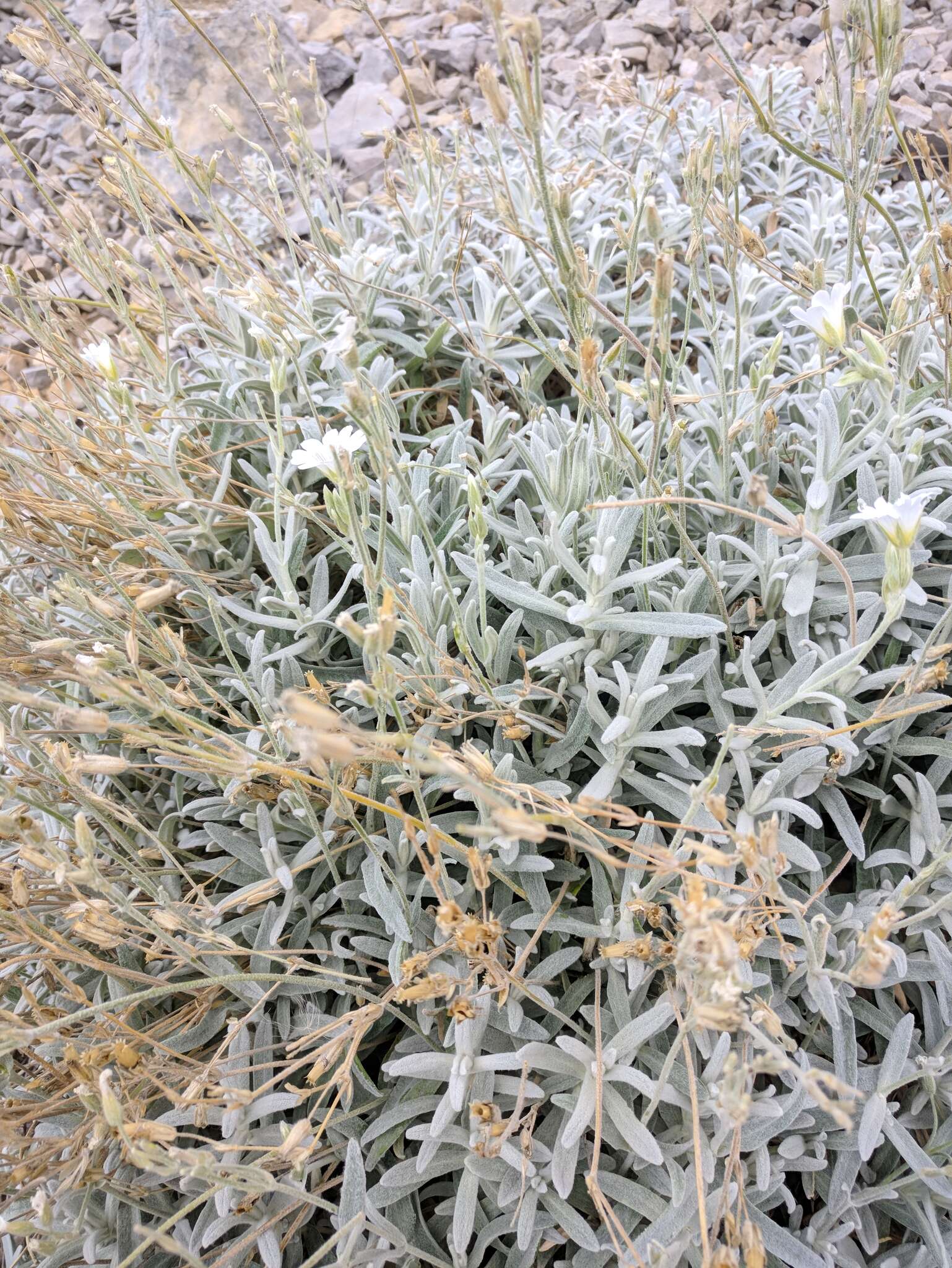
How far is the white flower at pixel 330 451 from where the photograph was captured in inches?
36.6

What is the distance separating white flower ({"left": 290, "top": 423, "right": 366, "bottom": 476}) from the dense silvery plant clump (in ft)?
0.06

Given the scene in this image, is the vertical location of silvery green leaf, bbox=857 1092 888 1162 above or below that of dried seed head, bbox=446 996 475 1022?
below

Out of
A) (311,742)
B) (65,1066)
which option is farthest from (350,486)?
(65,1066)

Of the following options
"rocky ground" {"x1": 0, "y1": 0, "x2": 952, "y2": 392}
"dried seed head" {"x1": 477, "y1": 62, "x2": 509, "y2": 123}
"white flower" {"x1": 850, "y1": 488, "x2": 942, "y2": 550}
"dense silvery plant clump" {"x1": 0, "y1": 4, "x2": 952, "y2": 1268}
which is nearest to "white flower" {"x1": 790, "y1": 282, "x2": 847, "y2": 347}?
"dense silvery plant clump" {"x1": 0, "y1": 4, "x2": 952, "y2": 1268}

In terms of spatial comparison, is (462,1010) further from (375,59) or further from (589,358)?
(375,59)

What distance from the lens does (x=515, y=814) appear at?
644 mm

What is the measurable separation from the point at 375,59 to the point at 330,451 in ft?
12.5

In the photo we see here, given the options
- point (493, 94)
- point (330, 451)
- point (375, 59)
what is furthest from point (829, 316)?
point (375, 59)

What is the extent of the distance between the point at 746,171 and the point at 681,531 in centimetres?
186

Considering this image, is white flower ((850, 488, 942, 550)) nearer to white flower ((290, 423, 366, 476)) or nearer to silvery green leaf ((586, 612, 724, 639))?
silvery green leaf ((586, 612, 724, 639))

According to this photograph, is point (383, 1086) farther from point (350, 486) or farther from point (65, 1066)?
point (350, 486)

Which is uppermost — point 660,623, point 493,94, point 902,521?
point 493,94

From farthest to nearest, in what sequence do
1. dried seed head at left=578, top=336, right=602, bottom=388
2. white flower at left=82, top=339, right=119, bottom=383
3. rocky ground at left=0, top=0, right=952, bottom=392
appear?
rocky ground at left=0, top=0, right=952, bottom=392, white flower at left=82, top=339, right=119, bottom=383, dried seed head at left=578, top=336, right=602, bottom=388

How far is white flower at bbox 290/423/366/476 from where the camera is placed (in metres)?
0.93
